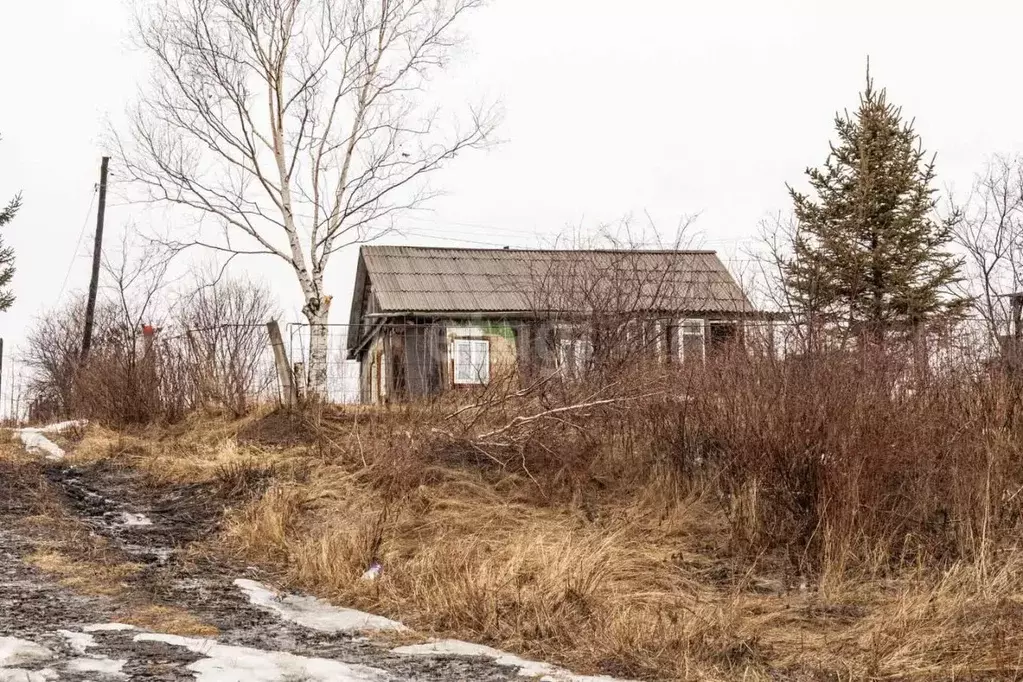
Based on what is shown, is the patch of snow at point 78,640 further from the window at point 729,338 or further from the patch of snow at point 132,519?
the window at point 729,338

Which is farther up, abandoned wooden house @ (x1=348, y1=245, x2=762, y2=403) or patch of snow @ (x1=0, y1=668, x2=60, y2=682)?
abandoned wooden house @ (x1=348, y1=245, x2=762, y2=403)

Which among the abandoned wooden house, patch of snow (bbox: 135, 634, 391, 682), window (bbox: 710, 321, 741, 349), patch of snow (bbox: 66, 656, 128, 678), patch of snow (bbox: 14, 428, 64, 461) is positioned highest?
the abandoned wooden house

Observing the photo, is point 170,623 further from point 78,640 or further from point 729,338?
point 729,338

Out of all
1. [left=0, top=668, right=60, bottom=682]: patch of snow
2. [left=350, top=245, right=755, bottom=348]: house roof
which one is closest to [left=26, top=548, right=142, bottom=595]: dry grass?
[left=0, top=668, right=60, bottom=682]: patch of snow

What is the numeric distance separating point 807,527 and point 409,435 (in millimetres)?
4224

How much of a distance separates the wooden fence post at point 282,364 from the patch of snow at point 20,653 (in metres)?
7.55

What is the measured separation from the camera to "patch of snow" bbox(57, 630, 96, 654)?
544 centimetres

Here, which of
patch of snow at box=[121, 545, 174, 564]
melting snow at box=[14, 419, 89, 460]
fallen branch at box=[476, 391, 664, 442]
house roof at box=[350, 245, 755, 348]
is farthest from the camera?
house roof at box=[350, 245, 755, 348]

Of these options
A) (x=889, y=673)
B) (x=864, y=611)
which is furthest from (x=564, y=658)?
(x=864, y=611)

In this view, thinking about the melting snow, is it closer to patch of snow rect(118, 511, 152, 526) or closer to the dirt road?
patch of snow rect(118, 511, 152, 526)

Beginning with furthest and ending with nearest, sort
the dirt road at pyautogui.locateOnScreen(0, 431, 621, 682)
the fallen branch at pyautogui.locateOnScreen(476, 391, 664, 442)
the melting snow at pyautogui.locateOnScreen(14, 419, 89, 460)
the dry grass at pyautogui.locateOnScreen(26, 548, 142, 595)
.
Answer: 1. the melting snow at pyautogui.locateOnScreen(14, 419, 89, 460)
2. the fallen branch at pyautogui.locateOnScreen(476, 391, 664, 442)
3. the dry grass at pyautogui.locateOnScreen(26, 548, 142, 595)
4. the dirt road at pyautogui.locateOnScreen(0, 431, 621, 682)

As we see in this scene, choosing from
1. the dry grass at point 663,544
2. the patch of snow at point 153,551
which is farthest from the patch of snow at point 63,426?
the patch of snow at point 153,551

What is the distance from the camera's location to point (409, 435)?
10.1 m

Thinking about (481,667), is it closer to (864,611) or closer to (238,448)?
(864,611)
